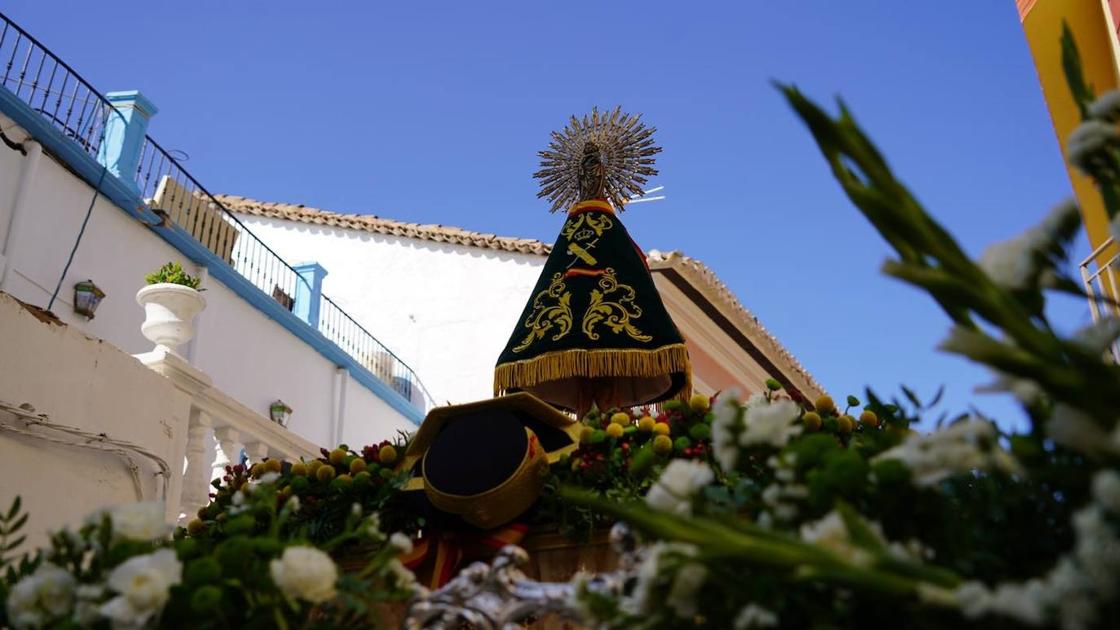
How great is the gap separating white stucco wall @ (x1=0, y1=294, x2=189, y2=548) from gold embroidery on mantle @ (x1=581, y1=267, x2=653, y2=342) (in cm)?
186

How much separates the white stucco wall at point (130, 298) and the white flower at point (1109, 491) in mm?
8014

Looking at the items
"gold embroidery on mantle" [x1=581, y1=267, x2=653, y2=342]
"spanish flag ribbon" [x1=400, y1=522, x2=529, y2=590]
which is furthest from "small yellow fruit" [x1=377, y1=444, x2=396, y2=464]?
"gold embroidery on mantle" [x1=581, y1=267, x2=653, y2=342]

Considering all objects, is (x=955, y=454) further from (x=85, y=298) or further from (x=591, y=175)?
(x=85, y=298)

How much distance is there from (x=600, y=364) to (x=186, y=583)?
2677 mm

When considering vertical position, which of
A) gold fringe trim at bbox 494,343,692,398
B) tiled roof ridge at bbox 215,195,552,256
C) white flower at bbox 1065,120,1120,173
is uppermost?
tiled roof ridge at bbox 215,195,552,256

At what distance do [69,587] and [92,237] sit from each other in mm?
8093

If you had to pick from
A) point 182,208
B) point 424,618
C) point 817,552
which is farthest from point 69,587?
point 182,208

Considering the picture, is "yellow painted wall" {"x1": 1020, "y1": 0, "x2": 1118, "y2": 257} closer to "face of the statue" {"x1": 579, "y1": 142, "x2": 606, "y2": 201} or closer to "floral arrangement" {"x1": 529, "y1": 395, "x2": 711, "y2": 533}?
"face of the statue" {"x1": 579, "y1": 142, "x2": 606, "y2": 201}

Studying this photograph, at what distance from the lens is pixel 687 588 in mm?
1396

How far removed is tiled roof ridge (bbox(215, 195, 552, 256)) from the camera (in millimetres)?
15078

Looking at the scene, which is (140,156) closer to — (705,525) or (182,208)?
(182,208)

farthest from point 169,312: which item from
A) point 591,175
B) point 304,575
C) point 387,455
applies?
point 304,575

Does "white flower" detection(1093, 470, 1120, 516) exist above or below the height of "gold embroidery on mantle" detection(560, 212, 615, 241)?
below

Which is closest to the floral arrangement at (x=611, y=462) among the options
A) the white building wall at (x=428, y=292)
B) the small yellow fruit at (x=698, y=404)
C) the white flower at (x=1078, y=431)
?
the small yellow fruit at (x=698, y=404)
